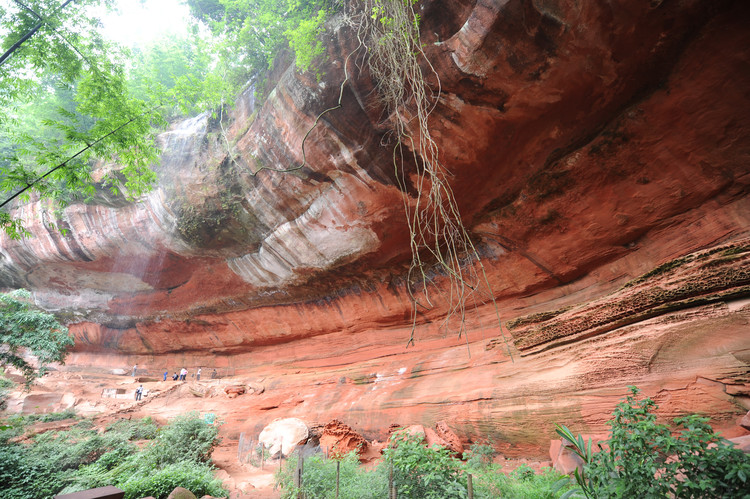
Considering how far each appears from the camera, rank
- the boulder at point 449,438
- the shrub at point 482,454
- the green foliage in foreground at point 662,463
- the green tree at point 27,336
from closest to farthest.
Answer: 1. the green foliage in foreground at point 662,463
2. the shrub at point 482,454
3. the boulder at point 449,438
4. the green tree at point 27,336

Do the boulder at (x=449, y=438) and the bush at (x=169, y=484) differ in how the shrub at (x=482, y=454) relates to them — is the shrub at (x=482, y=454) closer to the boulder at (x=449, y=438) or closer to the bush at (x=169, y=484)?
the boulder at (x=449, y=438)

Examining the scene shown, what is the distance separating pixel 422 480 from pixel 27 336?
11431 millimetres

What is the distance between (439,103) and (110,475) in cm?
775

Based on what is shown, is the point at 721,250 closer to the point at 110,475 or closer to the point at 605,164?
the point at 605,164

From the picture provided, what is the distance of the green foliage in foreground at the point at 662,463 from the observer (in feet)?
6.12

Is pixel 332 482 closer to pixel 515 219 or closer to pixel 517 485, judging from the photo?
pixel 517 485

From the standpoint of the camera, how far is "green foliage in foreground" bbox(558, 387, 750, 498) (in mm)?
1864

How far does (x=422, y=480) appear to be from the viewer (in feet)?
11.3

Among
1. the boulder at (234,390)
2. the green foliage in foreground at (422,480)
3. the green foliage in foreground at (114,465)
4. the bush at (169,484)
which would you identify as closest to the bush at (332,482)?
the green foliage in foreground at (422,480)

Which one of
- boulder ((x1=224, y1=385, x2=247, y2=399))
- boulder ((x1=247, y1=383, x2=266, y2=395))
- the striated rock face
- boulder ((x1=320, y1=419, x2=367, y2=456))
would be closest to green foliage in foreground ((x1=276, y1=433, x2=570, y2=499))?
the striated rock face

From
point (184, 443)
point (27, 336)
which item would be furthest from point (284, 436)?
point (27, 336)

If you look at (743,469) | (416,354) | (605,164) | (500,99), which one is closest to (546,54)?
(500,99)

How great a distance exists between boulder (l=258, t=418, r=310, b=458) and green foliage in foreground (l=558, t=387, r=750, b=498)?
614 cm

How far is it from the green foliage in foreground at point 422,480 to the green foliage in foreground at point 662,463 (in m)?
0.95
